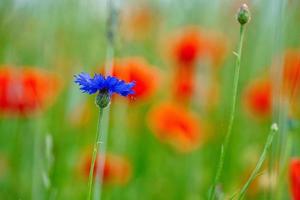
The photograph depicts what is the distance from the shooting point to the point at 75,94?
53.2 inches

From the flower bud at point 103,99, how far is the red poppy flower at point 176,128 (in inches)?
28.8

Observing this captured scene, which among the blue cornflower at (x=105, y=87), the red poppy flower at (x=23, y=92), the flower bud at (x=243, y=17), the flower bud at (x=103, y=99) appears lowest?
the flower bud at (x=103, y=99)

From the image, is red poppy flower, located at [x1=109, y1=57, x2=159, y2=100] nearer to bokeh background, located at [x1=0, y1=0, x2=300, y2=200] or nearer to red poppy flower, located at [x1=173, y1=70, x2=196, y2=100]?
bokeh background, located at [x1=0, y1=0, x2=300, y2=200]

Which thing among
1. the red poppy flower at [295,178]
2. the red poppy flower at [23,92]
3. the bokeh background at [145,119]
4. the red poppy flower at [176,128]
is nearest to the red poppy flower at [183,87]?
the bokeh background at [145,119]

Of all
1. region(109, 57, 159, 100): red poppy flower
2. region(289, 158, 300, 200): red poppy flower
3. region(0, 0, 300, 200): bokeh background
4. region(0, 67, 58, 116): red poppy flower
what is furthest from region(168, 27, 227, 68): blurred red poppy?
region(289, 158, 300, 200): red poppy flower

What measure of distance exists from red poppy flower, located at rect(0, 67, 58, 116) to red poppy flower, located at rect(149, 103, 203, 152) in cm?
26

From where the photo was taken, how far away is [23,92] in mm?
1174

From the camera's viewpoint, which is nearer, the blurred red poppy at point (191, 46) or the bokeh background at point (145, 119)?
the bokeh background at point (145, 119)

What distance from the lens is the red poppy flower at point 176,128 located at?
1.35 m

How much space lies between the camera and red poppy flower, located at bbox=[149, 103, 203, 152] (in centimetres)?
135

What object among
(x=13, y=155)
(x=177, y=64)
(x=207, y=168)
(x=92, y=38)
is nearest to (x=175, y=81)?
(x=177, y=64)

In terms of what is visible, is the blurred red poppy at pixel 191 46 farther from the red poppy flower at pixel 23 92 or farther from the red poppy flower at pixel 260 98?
the red poppy flower at pixel 23 92

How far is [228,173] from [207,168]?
8 centimetres

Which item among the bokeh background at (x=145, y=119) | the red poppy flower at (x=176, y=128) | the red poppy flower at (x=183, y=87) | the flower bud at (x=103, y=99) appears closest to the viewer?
the flower bud at (x=103, y=99)
